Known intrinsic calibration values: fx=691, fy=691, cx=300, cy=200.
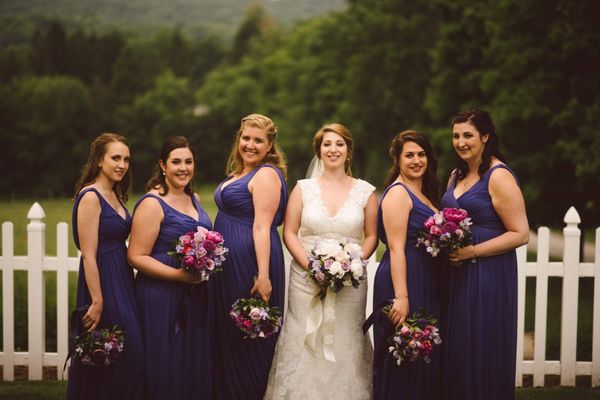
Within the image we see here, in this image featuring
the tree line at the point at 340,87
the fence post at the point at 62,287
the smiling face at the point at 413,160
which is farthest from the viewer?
the tree line at the point at 340,87

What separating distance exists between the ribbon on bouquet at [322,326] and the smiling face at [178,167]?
4.41 ft

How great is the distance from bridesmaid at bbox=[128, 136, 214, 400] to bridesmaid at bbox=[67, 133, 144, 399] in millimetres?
102

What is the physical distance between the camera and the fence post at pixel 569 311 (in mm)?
6965

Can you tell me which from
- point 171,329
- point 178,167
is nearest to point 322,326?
point 171,329

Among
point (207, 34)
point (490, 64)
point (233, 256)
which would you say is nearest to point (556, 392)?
point (233, 256)

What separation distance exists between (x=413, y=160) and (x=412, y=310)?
1.13 m

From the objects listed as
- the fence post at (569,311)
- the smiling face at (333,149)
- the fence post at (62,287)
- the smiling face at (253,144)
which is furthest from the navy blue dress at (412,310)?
the fence post at (62,287)

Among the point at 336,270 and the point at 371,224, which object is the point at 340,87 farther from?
the point at 336,270

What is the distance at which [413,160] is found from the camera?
5.23m

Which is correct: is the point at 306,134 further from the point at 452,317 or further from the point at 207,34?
the point at 452,317

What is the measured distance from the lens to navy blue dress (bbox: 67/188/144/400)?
4.93 meters

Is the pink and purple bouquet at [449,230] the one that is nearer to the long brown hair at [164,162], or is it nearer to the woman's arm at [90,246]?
the long brown hair at [164,162]

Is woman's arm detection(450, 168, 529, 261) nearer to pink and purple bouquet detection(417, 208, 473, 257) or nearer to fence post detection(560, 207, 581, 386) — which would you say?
pink and purple bouquet detection(417, 208, 473, 257)

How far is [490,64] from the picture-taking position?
16453mm
